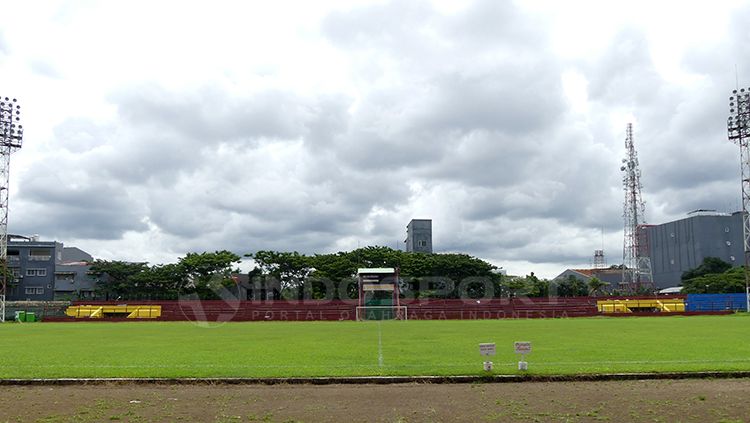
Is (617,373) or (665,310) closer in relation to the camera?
(617,373)

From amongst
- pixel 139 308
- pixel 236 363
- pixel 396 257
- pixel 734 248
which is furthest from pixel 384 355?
pixel 734 248

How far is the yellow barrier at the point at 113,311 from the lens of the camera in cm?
6341

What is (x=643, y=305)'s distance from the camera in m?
67.9

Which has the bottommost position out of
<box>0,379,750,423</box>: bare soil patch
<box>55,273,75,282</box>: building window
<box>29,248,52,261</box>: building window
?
<box>0,379,750,423</box>: bare soil patch

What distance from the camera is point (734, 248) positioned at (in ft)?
352

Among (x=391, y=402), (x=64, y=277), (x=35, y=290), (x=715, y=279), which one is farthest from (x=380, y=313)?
(x=35, y=290)

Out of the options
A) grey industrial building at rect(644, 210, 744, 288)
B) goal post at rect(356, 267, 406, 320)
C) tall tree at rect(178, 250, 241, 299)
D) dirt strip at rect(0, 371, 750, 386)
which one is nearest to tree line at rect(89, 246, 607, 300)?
tall tree at rect(178, 250, 241, 299)

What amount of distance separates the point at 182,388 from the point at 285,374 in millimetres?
2246

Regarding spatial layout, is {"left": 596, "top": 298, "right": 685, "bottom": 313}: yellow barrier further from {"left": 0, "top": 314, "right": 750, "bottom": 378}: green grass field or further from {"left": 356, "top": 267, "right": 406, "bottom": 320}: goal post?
{"left": 0, "top": 314, "right": 750, "bottom": 378}: green grass field

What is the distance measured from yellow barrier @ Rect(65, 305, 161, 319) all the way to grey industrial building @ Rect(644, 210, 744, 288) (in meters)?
81.0

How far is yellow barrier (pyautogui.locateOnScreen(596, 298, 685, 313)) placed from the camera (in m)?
65.8

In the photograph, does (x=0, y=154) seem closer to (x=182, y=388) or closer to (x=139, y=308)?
(x=139, y=308)

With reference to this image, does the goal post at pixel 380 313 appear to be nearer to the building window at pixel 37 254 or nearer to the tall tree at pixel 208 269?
the tall tree at pixel 208 269

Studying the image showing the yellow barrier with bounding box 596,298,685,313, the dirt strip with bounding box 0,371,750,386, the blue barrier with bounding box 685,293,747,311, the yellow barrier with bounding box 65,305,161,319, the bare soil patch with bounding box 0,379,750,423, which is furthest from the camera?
the blue barrier with bounding box 685,293,747,311
